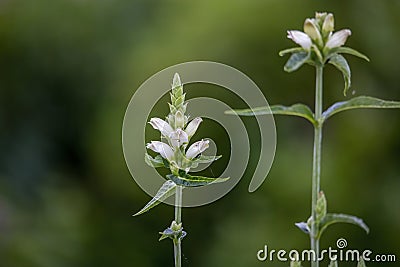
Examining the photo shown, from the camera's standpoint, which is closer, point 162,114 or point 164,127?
point 164,127

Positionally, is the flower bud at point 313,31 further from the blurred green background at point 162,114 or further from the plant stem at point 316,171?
the blurred green background at point 162,114

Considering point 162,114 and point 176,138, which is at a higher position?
point 162,114

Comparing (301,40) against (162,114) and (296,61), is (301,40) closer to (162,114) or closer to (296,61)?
(296,61)

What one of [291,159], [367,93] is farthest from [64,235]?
[367,93]

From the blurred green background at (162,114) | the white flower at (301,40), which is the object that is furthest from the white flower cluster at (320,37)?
the blurred green background at (162,114)

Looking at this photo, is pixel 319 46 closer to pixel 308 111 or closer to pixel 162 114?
pixel 308 111

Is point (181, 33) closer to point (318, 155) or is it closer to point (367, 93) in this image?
point (367, 93)

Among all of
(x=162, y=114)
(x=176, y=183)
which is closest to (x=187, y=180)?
(x=176, y=183)
